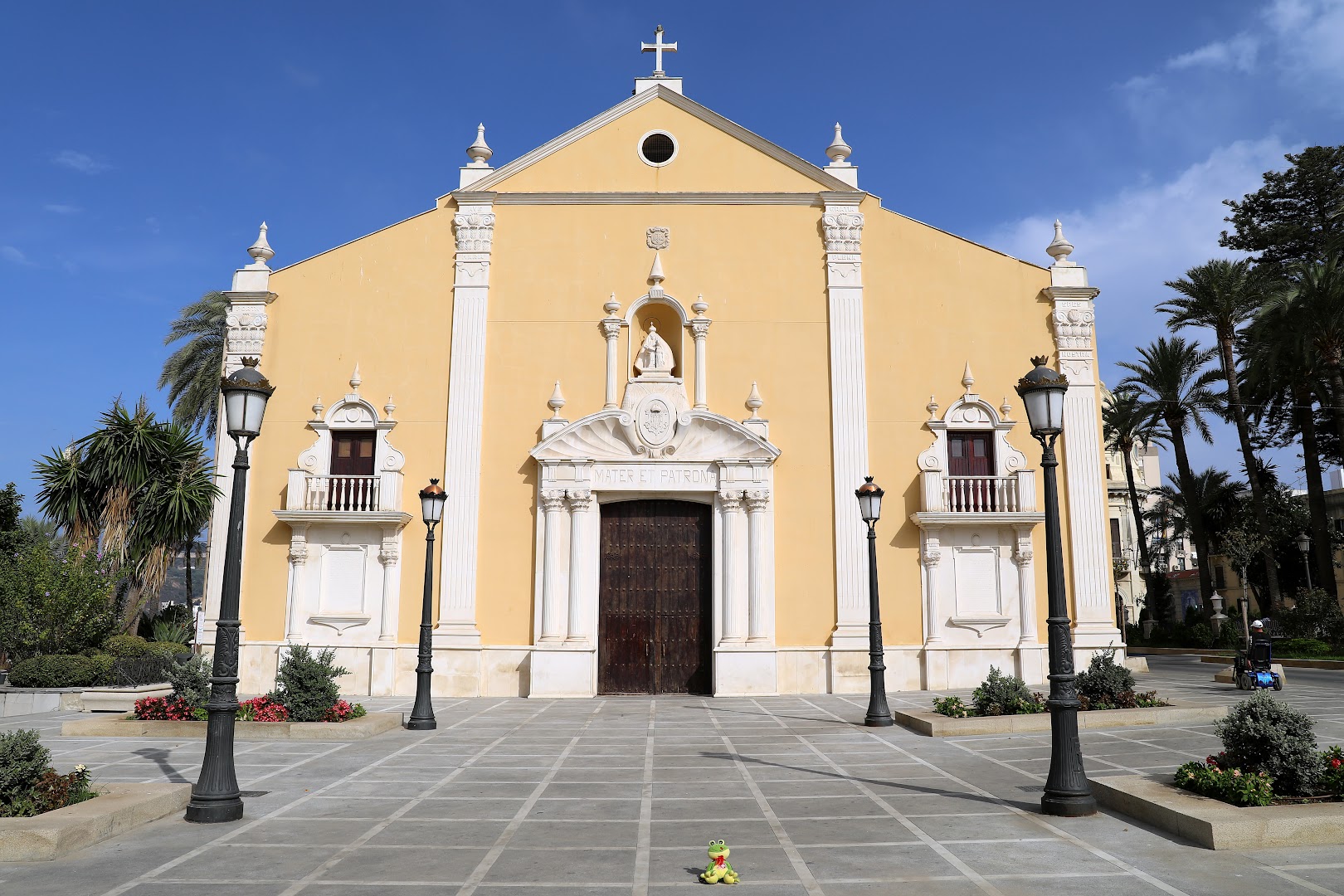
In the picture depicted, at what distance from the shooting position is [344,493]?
63.4 ft

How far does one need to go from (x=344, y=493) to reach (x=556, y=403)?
4.68 m

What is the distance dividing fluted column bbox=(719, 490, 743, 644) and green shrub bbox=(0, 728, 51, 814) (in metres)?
12.8

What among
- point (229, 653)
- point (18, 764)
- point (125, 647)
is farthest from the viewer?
point (125, 647)

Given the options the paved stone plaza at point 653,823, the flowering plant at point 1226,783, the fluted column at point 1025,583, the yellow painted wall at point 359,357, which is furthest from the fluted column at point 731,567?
the flowering plant at point 1226,783

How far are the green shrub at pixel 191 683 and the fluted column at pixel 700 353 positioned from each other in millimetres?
10263

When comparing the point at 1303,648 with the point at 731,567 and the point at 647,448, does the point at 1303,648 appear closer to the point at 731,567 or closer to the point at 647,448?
the point at 731,567

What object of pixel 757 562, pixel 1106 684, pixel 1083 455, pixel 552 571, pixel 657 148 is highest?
pixel 657 148

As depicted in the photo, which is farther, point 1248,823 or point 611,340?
point 611,340

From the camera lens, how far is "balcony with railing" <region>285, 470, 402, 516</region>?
62.7 feet

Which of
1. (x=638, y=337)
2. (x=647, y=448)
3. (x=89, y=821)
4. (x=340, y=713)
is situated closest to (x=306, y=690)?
(x=340, y=713)

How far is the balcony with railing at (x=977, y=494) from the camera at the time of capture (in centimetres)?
1897

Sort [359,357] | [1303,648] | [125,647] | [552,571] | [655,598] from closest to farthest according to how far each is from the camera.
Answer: [125,647] → [552,571] → [655,598] → [359,357] → [1303,648]

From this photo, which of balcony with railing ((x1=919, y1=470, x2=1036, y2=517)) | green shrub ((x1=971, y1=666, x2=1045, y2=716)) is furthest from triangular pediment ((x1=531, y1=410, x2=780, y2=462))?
green shrub ((x1=971, y1=666, x2=1045, y2=716))

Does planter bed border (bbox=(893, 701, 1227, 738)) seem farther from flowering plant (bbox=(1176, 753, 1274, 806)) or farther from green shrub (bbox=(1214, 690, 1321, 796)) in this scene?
green shrub (bbox=(1214, 690, 1321, 796))
